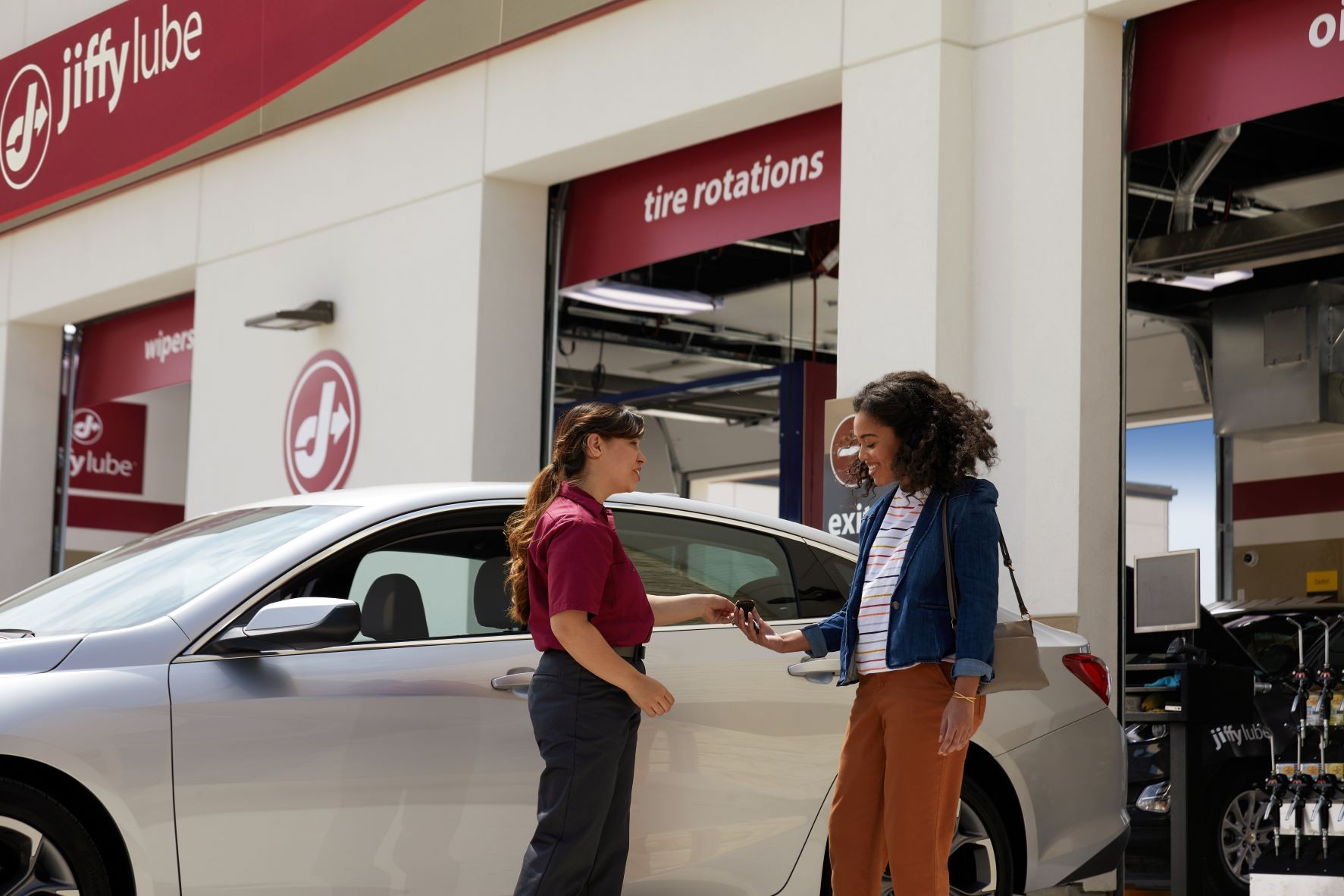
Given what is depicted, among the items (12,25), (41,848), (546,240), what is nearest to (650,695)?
(41,848)

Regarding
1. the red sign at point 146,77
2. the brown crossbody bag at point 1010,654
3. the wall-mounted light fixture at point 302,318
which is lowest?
the brown crossbody bag at point 1010,654

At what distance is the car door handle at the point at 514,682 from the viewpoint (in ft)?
15.4

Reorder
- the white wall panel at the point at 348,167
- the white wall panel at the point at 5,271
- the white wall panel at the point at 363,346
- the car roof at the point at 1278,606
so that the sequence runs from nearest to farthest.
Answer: the white wall panel at the point at 363,346
the white wall panel at the point at 348,167
the car roof at the point at 1278,606
the white wall panel at the point at 5,271

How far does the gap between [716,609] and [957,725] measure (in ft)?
2.62

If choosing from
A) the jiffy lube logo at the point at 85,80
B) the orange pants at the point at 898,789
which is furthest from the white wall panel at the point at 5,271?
the orange pants at the point at 898,789

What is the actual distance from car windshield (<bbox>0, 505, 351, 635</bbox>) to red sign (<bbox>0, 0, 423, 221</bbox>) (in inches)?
254

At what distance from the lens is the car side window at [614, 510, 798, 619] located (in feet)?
17.2

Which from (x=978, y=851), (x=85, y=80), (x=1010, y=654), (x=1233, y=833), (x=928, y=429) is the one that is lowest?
(x=1233, y=833)

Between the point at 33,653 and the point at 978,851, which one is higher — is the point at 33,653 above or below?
above

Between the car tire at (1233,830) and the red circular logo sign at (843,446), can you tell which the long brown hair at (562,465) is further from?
the car tire at (1233,830)

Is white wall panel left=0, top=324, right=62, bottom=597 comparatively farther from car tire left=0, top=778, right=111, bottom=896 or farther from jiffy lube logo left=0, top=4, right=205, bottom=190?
car tire left=0, top=778, right=111, bottom=896

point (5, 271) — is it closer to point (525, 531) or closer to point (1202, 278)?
point (1202, 278)

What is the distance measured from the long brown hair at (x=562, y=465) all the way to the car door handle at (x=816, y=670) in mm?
973

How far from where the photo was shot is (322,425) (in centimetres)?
1164
